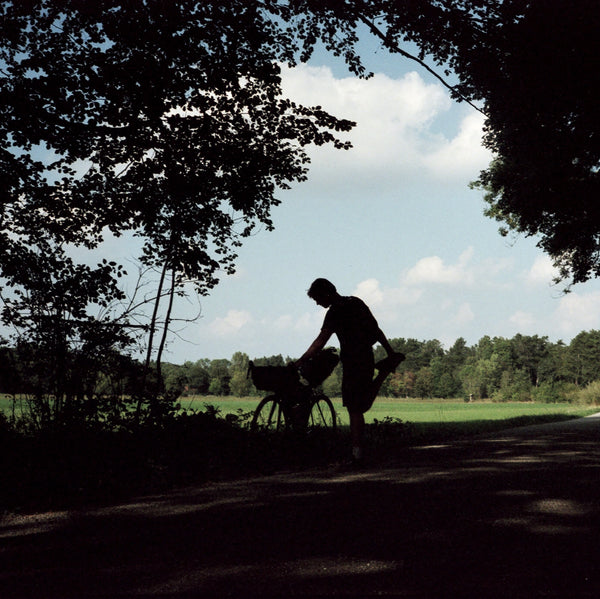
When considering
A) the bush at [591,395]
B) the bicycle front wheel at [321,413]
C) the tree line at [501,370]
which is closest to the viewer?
the bicycle front wheel at [321,413]

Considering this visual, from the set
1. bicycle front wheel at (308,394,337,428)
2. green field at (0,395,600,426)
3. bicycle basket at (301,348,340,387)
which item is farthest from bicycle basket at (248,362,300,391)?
green field at (0,395,600,426)

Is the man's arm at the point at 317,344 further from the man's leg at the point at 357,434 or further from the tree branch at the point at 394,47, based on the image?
the tree branch at the point at 394,47

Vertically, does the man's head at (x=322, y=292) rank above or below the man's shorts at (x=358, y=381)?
above

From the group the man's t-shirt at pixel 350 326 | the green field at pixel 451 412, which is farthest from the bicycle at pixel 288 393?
the man's t-shirt at pixel 350 326

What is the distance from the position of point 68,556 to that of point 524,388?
112647mm

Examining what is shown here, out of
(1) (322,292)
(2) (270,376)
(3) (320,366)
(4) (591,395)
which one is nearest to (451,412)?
(4) (591,395)

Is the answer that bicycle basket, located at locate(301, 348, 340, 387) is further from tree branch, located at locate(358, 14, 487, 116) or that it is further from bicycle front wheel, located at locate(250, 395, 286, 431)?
tree branch, located at locate(358, 14, 487, 116)

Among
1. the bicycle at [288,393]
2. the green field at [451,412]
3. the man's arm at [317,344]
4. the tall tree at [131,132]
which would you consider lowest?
the green field at [451,412]

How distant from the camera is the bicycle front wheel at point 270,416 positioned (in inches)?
338

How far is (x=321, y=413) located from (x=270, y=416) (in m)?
1.00

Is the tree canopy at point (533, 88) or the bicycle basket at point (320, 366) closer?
the bicycle basket at point (320, 366)

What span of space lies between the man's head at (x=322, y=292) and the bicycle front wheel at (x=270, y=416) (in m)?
1.61

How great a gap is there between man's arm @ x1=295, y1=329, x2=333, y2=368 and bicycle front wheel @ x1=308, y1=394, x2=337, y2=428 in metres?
1.62

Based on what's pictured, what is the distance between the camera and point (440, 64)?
1516 cm
